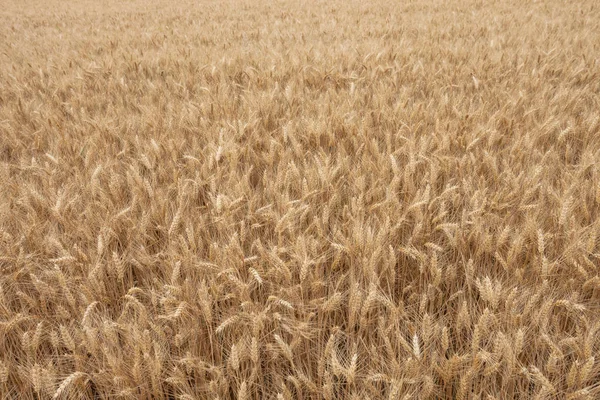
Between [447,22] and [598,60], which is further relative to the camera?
[447,22]

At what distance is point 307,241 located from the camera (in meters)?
1.11

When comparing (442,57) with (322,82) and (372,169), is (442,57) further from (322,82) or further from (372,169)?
(372,169)

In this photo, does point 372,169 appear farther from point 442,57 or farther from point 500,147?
point 442,57

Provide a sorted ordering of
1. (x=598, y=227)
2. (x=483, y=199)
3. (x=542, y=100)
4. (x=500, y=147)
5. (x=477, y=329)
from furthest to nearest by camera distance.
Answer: (x=542, y=100), (x=500, y=147), (x=483, y=199), (x=598, y=227), (x=477, y=329)

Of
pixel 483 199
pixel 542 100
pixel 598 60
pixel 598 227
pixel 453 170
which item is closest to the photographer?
pixel 598 227

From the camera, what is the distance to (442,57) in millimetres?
3367

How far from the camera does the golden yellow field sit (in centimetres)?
83

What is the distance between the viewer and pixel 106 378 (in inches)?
32.3

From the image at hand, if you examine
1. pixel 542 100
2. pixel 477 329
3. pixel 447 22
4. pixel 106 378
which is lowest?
pixel 106 378

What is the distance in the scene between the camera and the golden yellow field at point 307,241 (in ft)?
2.72

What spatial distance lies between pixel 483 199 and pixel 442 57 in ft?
8.54

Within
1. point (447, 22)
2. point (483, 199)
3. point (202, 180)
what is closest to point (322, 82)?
point (202, 180)

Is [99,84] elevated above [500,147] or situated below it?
above

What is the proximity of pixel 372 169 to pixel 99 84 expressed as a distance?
258cm
